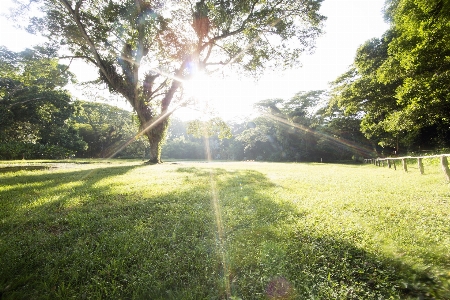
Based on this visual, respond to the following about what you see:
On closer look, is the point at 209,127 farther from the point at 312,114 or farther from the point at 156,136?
the point at 312,114

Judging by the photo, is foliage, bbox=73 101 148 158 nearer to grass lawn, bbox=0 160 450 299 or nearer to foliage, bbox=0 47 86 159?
foliage, bbox=0 47 86 159

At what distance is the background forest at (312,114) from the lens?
14102 mm

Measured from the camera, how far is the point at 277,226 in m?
4.60

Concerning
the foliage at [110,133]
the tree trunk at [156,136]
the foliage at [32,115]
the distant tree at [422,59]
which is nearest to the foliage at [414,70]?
the distant tree at [422,59]

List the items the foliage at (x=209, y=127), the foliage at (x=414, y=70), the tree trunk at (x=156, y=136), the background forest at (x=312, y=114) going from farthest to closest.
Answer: the foliage at (x=209, y=127), the tree trunk at (x=156, y=136), the background forest at (x=312, y=114), the foliage at (x=414, y=70)

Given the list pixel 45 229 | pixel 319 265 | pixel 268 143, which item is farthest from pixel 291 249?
pixel 268 143

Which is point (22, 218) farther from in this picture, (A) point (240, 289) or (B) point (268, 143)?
(B) point (268, 143)

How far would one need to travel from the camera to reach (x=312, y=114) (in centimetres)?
5219

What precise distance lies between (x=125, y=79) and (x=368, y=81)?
2504 cm

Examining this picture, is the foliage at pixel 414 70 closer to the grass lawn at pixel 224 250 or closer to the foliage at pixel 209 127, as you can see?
the grass lawn at pixel 224 250

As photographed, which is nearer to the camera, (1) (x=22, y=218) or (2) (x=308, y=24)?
(1) (x=22, y=218)

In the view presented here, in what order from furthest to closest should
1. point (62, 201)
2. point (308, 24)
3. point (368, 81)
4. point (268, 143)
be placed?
point (268, 143), point (368, 81), point (308, 24), point (62, 201)

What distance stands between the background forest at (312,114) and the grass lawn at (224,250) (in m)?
12.5

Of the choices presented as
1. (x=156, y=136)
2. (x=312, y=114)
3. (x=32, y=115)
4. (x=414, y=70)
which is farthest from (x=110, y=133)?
(x=414, y=70)
